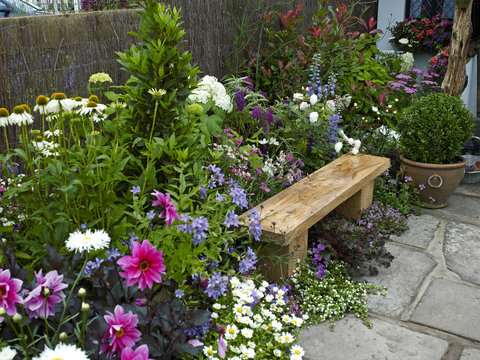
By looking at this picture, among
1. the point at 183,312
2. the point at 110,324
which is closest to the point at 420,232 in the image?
the point at 183,312

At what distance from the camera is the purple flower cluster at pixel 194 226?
2.19 meters

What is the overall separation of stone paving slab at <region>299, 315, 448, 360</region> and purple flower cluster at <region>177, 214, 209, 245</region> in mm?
864

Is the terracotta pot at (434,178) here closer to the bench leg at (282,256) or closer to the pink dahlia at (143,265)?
the bench leg at (282,256)

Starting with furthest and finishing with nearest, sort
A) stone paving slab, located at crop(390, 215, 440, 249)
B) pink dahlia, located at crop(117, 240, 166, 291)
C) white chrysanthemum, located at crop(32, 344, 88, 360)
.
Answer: stone paving slab, located at crop(390, 215, 440, 249)
pink dahlia, located at crop(117, 240, 166, 291)
white chrysanthemum, located at crop(32, 344, 88, 360)

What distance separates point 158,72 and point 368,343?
1.84m

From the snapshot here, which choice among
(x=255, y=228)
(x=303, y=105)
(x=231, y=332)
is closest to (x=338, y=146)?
(x=303, y=105)

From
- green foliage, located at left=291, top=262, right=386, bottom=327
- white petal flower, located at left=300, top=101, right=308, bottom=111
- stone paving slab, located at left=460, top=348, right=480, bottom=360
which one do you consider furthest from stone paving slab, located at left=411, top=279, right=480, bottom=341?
white petal flower, located at left=300, top=101, right=308, bottom=111

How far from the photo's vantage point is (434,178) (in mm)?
4523

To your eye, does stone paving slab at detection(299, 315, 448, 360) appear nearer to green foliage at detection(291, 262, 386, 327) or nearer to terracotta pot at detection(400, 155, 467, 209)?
green foliage at detection(291, 262, 386, 327)

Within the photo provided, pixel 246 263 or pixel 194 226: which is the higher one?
pixel 194 226

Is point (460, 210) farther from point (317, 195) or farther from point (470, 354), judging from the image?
point (470, 354)

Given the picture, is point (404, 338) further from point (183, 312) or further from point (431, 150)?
point (431, 150)

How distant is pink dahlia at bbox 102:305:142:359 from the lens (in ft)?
5.17

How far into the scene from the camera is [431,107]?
4469 millimetres
